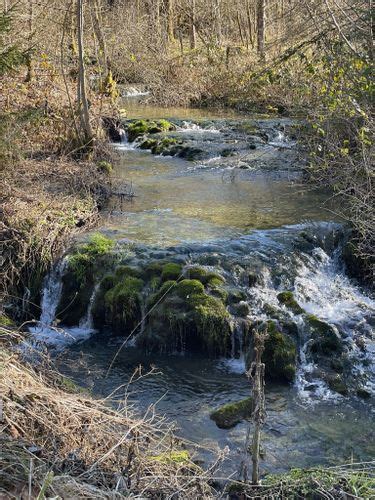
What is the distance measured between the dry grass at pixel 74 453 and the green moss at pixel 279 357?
8.70ft

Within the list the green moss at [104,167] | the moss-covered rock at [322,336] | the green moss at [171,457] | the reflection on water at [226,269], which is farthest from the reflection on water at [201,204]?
the green moss at [171,457]

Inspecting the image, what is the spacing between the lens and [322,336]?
7664mm

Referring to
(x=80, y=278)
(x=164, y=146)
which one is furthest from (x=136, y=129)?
(x=80, y=278)

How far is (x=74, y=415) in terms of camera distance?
13.9 feet

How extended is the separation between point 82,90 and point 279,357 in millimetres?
7385

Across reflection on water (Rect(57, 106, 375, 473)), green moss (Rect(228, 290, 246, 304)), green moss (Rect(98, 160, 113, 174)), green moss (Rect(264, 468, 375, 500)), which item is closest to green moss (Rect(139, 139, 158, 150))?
reflection on water (Rect(57, 106, 375, 473))

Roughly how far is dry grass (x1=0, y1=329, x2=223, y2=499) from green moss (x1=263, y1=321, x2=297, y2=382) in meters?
2.65

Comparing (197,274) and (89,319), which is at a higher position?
(197,274)

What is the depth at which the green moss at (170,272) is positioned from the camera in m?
8.31

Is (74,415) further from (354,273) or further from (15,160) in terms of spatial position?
(15,160)

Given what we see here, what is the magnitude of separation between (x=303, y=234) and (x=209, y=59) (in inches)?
588

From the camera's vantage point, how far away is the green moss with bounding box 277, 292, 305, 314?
8099 mm

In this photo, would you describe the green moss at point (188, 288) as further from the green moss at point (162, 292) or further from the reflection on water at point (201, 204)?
the reflection on water at point (201, 204)

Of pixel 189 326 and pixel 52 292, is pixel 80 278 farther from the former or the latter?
pixel 189 326
